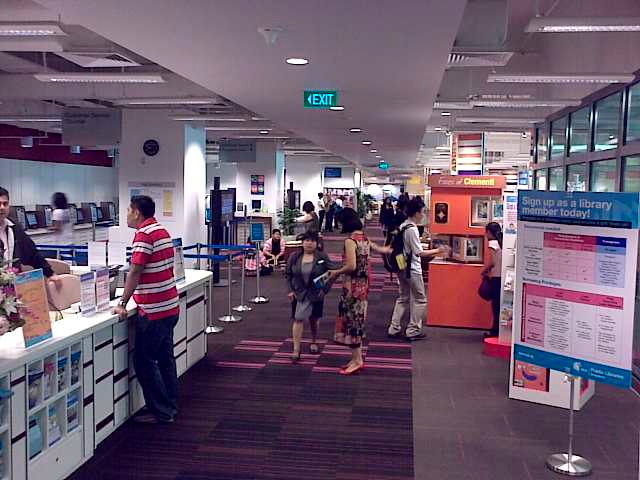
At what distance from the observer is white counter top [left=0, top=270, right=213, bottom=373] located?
379cm

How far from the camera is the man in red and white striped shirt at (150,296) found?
16.4ft

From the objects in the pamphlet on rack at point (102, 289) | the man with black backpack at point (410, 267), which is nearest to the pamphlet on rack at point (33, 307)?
the pamphlet on rack at point (102, 289)

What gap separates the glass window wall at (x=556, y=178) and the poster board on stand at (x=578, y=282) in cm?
667

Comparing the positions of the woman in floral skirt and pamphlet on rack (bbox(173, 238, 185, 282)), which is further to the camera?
the woman in floral skirt

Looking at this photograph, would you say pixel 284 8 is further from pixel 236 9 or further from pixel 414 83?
pixel 414 83

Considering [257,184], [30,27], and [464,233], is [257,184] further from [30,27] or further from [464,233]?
[30,27]

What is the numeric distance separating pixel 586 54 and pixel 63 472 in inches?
276

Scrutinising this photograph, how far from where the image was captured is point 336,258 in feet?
57.9

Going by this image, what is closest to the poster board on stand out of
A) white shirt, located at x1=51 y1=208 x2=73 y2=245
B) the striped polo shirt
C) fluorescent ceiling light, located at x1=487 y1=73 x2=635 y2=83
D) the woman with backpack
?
fluorescent ceiling light, located at x1=487 y1=73 x2=635 y2=83

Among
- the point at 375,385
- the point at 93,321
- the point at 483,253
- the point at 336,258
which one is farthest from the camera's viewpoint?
the point at 336,258

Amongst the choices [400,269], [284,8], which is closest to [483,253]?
[400,269]

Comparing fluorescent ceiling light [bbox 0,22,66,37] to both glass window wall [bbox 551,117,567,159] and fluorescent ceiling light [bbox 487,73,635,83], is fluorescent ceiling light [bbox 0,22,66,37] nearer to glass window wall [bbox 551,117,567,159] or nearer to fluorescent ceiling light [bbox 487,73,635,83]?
fluorescent ceiling light [bbox 487,73,635,83]

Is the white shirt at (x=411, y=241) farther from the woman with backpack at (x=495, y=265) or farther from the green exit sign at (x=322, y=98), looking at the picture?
the green exit sign at (x=322, y=98)

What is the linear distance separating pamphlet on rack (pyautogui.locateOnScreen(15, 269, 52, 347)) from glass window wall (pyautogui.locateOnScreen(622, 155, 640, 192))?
5458 mm
